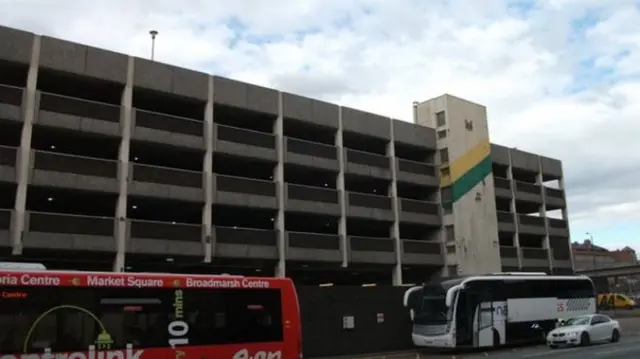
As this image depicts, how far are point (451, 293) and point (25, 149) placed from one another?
20.3 m

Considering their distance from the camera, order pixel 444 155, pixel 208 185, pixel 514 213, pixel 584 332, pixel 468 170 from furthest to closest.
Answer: pixel 514 213 < pixel 468 170 < pixel 444 155 < pixel 208 185 < pixel 584 332

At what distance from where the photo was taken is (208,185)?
3419 centimetres

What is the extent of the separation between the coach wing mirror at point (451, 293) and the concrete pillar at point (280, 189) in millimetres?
11958

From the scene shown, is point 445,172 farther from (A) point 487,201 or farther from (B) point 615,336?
(B) point 615,336

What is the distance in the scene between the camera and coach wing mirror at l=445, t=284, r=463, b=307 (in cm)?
2669

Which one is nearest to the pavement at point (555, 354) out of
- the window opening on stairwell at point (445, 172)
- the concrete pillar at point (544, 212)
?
the window opening on stairwell at point (445, 172)

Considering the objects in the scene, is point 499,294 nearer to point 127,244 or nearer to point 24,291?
point 127,244

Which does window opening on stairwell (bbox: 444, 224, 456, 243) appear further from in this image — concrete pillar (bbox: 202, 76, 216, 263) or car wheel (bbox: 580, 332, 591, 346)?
concrete pillar (bbox: 202, 76, 216, 263)

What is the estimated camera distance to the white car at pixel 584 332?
Answer: 27.1m

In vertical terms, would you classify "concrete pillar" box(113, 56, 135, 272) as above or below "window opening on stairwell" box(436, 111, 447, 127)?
below

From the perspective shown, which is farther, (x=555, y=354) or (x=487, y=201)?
(x=487, y=201)

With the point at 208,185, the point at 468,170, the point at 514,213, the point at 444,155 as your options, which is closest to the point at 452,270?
the point at 468,170

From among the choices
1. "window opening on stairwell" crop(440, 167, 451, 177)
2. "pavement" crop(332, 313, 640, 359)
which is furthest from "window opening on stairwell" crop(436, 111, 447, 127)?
"pavement" crop(332, 313, 640, 359)

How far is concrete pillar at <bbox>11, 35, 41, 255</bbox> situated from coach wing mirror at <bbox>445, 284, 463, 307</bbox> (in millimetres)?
18864
